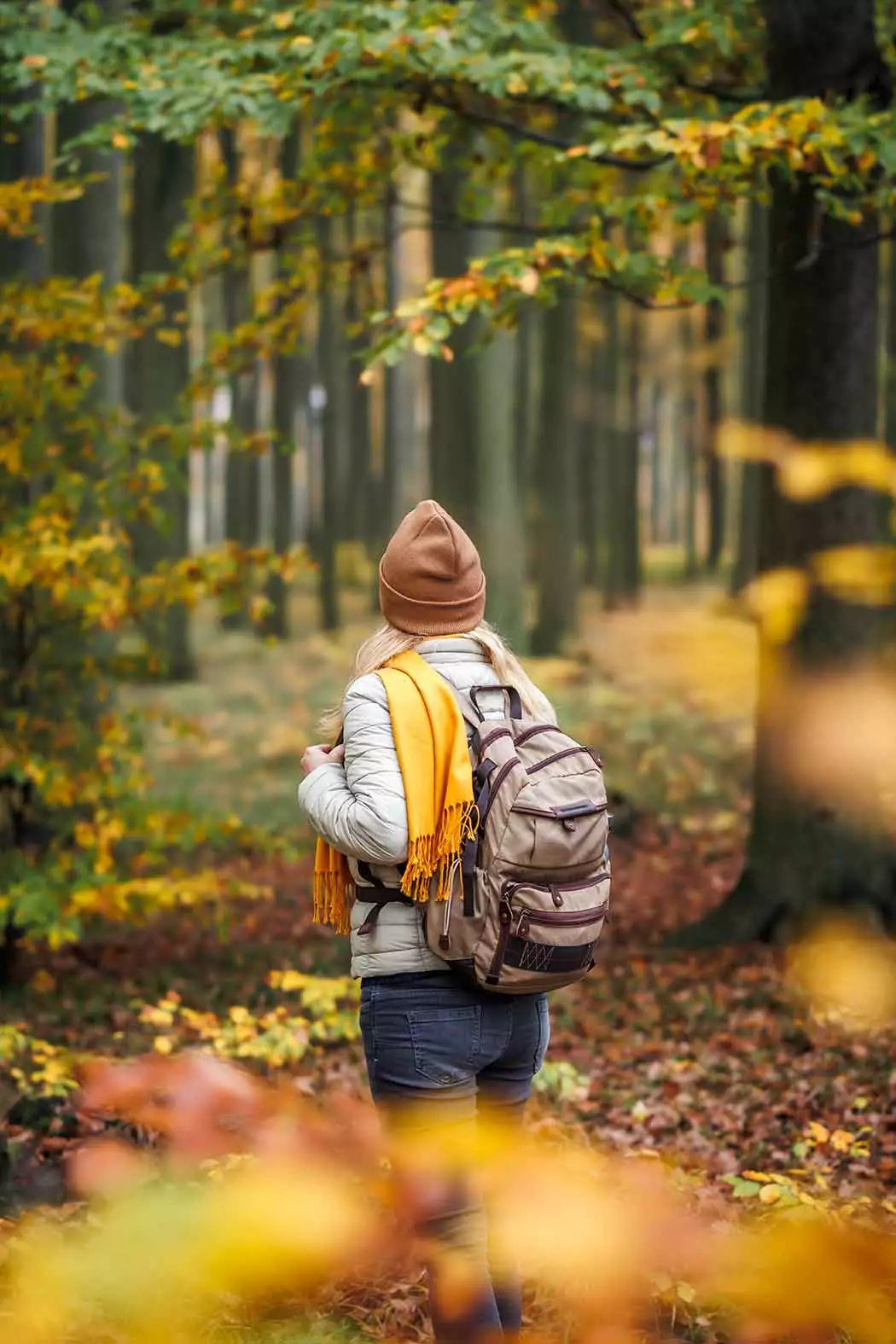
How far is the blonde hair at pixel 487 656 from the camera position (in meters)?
3.17

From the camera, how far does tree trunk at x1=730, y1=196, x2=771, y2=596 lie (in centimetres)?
1307

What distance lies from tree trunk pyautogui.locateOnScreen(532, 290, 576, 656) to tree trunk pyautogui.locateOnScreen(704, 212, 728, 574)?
1.71 metres

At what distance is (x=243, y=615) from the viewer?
23297mm

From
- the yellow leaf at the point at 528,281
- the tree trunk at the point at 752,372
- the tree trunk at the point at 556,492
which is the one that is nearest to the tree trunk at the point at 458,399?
the tree trunk at the point at 556,492

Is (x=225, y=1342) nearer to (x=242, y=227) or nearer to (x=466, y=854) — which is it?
(x=466, y=854)

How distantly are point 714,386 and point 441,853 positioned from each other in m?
19.2

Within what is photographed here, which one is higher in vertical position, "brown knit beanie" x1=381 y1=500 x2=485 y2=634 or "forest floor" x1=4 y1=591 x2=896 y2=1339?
"brown knit beanie" x1=381 y1=500 x2=485 y2=634

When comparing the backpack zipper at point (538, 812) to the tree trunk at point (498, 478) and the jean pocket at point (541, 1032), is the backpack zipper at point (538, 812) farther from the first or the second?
the tree trunk at point (498, 478)

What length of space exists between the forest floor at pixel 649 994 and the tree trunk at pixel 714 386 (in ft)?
10.6

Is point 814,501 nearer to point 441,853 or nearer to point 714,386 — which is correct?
point 441,853

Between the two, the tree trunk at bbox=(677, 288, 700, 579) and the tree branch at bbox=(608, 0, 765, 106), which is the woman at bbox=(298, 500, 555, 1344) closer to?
the tree branch at bbox=(608, 0, 765, 106)

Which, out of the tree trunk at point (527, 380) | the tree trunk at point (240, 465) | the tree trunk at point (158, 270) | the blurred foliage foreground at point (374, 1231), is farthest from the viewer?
the tree trunk at point (240, 465)

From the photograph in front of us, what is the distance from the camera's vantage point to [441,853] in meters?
2.95

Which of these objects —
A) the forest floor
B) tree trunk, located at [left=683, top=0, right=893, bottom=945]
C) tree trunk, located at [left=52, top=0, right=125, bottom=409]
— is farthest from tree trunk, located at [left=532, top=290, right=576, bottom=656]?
tree trunk, located at [left=683, top=0, right=893, bottom=945]
